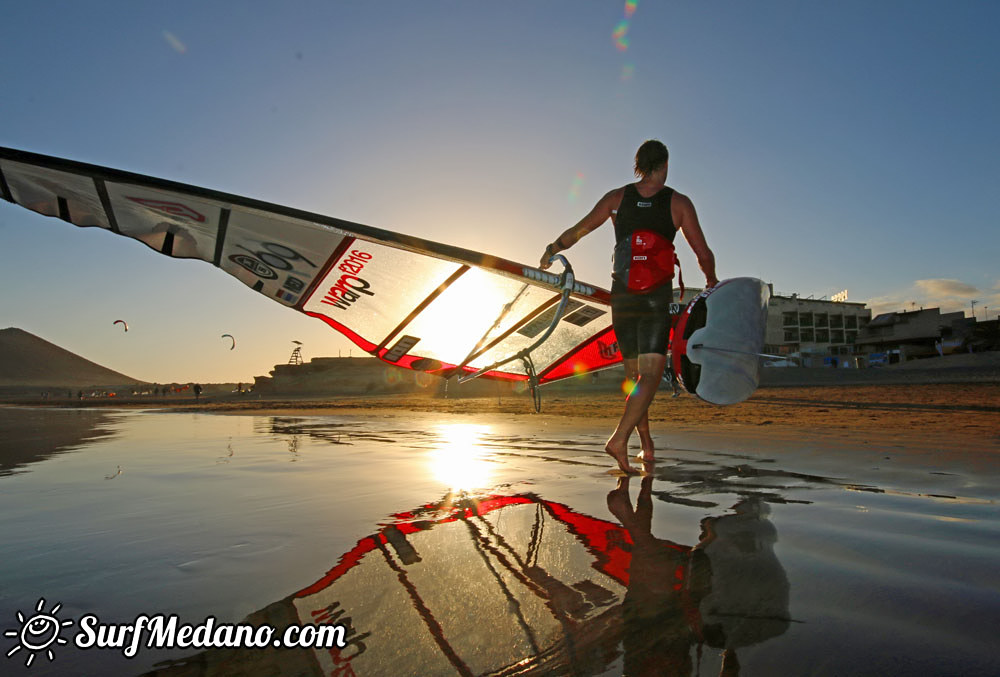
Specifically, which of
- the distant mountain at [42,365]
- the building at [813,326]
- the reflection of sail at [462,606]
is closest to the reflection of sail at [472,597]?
the reflection of sail at [462,606]

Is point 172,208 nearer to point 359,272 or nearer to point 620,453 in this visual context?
point 359,272

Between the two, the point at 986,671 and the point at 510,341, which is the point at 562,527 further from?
the point at 510,341

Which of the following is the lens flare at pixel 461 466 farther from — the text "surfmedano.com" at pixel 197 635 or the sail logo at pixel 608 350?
the text "surfmedano.com" at pixel 197 635

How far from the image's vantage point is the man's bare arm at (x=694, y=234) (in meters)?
3.38

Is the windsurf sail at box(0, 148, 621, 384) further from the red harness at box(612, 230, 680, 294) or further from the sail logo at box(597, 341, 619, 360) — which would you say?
the red harness at box(612, 230, 680, 294)

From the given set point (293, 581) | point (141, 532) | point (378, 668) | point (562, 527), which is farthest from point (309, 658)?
point (141, 532)

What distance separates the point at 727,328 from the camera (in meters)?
3.32

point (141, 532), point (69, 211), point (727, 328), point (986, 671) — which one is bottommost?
point (141, 532)

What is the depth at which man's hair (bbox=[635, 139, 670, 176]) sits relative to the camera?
338 centimetres

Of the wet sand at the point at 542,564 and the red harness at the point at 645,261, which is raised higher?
the red harness at the point at 645,261

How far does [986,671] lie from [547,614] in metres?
0.80

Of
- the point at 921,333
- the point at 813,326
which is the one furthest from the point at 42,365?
the point at 921,333

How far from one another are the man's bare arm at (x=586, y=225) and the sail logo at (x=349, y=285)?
3.93ft

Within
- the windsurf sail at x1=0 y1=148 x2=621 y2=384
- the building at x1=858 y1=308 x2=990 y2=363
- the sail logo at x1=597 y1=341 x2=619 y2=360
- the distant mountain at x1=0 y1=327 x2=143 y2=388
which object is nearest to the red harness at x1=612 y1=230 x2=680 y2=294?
the windsurf sail at x1=0 y1=148 x2=621 y2=384
